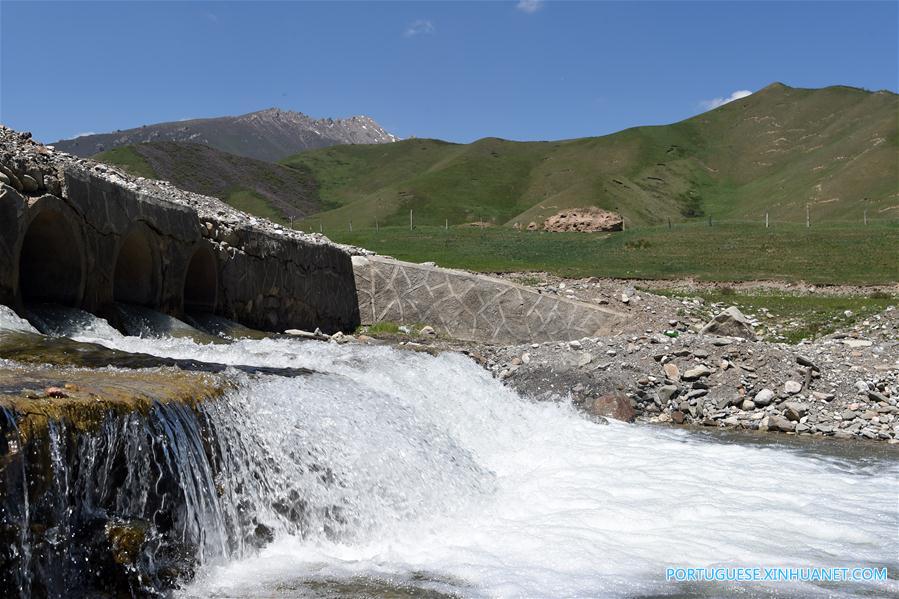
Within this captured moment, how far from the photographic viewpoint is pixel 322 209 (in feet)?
353

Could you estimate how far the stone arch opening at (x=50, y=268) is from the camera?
39.6 feet

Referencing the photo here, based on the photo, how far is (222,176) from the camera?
4043 inches

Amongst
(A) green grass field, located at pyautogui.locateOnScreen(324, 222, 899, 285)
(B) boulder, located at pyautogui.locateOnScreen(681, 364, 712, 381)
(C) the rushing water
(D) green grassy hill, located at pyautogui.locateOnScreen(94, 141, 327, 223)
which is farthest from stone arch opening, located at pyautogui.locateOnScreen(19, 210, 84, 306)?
(D) green grassy hill, located at pyautogui.locateOnScreen(94, 141, 327, 223)

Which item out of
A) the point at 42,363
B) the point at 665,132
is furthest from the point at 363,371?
the point at 665,132

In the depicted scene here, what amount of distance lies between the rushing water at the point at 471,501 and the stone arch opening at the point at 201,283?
5.17 meters

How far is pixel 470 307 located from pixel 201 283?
807 cm

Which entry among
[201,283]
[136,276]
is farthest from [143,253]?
[201,283]

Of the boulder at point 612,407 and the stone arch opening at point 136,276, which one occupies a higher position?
the stone arch opening at point 136,276

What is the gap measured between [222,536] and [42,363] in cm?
320

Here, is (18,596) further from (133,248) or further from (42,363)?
(133,248)

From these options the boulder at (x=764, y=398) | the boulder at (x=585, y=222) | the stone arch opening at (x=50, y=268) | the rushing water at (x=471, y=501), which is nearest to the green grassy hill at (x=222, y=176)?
the boulder at (x=585, y=222)

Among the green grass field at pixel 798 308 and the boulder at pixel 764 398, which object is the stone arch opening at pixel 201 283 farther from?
the green grass field at pixel 798 308

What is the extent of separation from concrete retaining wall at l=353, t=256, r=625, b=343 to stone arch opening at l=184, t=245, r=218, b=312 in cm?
664

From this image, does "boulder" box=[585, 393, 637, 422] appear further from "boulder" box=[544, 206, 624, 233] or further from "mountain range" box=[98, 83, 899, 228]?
"mountain range" box=[98, 83, 899, 228]
